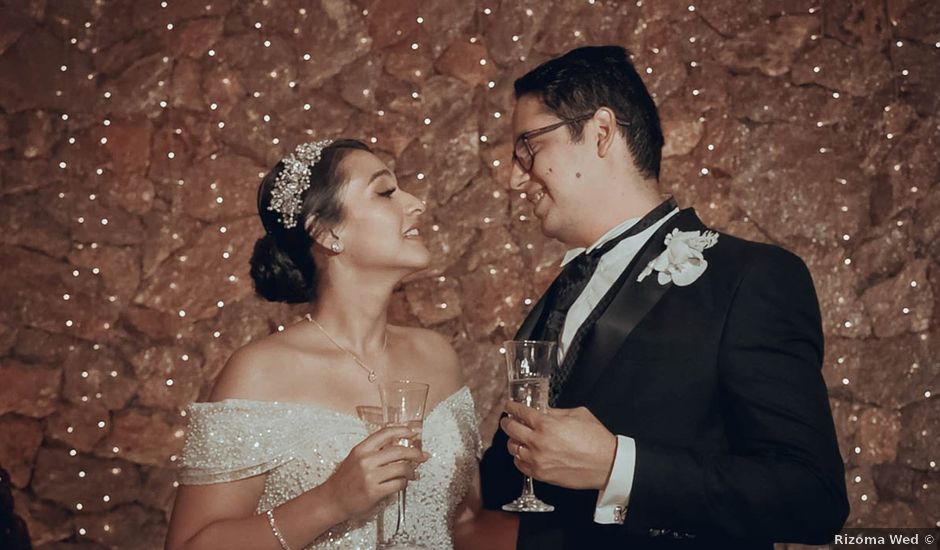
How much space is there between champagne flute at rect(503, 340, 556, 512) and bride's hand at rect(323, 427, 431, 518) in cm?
29

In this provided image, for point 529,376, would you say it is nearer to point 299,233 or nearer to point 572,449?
point 572,449

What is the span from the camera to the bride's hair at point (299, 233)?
273 centimetres

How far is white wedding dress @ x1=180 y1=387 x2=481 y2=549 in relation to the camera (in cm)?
246

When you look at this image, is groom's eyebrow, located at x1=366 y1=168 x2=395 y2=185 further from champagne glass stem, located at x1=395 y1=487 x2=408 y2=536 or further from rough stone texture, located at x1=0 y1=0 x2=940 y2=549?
rough stone texture, located at x1=0 y1=0 x2=940 y2=549

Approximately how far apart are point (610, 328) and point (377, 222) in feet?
3.24

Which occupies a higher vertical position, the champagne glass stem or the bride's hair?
the bride's hair

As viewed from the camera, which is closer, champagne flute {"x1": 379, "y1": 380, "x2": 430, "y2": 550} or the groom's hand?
the groom's hand

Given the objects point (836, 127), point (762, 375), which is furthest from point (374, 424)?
point (836, 127)

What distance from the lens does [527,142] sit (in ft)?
7.44

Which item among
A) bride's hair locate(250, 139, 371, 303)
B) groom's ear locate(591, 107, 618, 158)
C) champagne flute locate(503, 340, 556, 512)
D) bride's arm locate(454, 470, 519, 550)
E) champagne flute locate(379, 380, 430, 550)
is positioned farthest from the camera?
bride's hair locate(250, 139, 371, 303)

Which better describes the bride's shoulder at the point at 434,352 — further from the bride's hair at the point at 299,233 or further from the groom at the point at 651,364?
the groom at the point at 651,364

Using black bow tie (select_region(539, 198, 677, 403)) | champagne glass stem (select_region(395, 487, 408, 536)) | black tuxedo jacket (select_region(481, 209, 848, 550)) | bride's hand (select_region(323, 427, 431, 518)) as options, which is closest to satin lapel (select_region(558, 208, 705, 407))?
black tuxedo jacket (select_region(481, 209, 848, 550))

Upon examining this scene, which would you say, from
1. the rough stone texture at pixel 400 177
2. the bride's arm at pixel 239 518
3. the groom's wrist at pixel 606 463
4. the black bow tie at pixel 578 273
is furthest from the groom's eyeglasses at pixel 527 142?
the rough stone texture at pixel 400 177

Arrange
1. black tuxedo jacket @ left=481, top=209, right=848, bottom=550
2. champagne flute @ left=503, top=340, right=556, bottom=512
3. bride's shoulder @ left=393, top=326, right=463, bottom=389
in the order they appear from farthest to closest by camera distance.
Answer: bride's shoulder @ left=393, top=326, right=463, bottom=389 < champagne flute @ left=503, top=340, right=556, bottom=512 < black tuxedo jacket @ left=481, top=209, right=848, bottom=550
